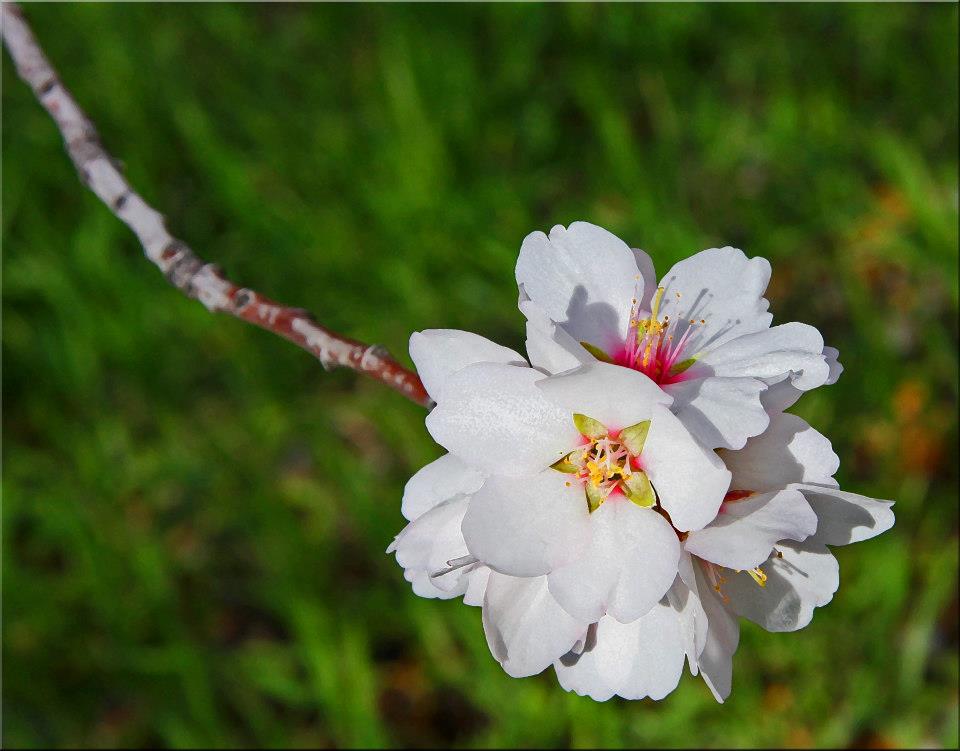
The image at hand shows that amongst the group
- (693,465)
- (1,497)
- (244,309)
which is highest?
(1,497)

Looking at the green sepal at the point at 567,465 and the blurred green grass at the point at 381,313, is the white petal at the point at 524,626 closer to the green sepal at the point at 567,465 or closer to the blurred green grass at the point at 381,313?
the green sepal at the point at 567,465

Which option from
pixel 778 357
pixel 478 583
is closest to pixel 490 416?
pixel 478 583

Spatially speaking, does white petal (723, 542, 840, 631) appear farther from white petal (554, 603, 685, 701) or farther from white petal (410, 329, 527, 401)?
white petal (410, 329, 527, 401)

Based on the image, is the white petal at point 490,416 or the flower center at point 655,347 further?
the flower center at point 655,347

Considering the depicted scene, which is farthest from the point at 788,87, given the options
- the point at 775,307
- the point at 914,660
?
the point at 914,660

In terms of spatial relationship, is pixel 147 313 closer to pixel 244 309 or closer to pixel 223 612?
pixel 223 612

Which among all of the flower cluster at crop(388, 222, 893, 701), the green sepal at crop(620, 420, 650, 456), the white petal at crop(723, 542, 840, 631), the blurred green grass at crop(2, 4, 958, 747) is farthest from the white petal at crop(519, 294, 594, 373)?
the blurred green grass at crop(2, 4, 958, 747)

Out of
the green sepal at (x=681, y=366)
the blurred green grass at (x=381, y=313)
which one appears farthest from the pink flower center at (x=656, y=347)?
the blurred green grass at (x=381, y=313)
